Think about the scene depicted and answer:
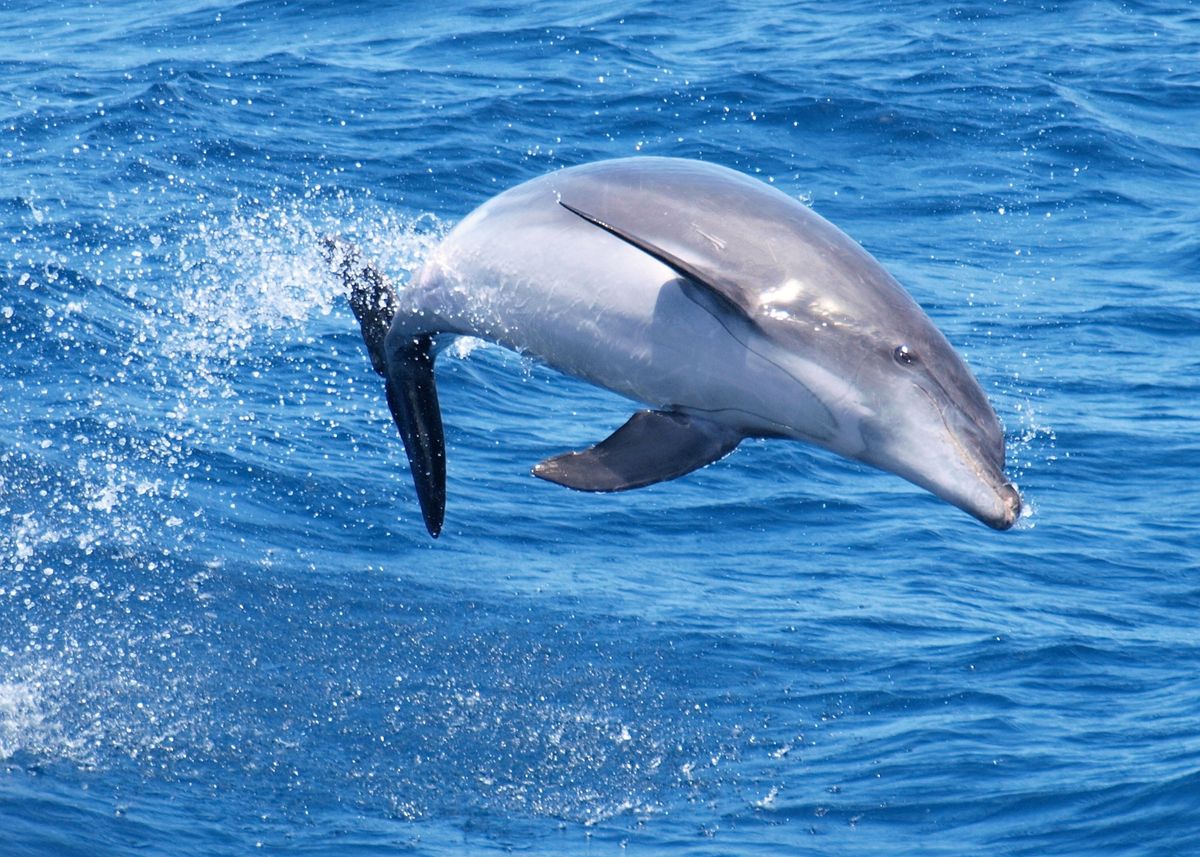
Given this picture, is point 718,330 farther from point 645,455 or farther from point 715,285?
point 645,455

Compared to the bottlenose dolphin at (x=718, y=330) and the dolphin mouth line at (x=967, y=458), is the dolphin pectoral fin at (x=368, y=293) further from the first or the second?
the dolphin mouth line at (x=967, y=458)

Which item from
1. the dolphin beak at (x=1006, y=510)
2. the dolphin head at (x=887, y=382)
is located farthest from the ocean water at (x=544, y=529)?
the dolphin beak at (x=1006, y=510)

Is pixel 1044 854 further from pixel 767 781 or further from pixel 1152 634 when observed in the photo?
pixel 1152 634

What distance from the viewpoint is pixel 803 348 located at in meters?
5.62

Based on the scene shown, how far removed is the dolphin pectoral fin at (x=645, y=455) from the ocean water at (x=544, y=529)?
3.18 metres

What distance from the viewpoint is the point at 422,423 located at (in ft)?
23.7

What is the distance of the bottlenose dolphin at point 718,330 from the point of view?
217 inches

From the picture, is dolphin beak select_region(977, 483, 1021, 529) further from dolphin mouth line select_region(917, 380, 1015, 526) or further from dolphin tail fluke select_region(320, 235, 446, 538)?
dolphin tail fluke select_region(320, 235, 446, 538)

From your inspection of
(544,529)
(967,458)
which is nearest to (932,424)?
(967,458)

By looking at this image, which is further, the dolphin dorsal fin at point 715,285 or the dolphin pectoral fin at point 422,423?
the dolphin pectoral fin at point 422,423

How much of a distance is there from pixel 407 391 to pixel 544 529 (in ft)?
17.9

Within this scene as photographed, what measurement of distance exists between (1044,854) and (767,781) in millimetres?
1502

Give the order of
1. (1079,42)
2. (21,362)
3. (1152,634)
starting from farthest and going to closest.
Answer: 1. (1079,42)
2. (21,362)
3. (1152,634)

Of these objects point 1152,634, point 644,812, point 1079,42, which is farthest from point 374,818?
point 1079,42
